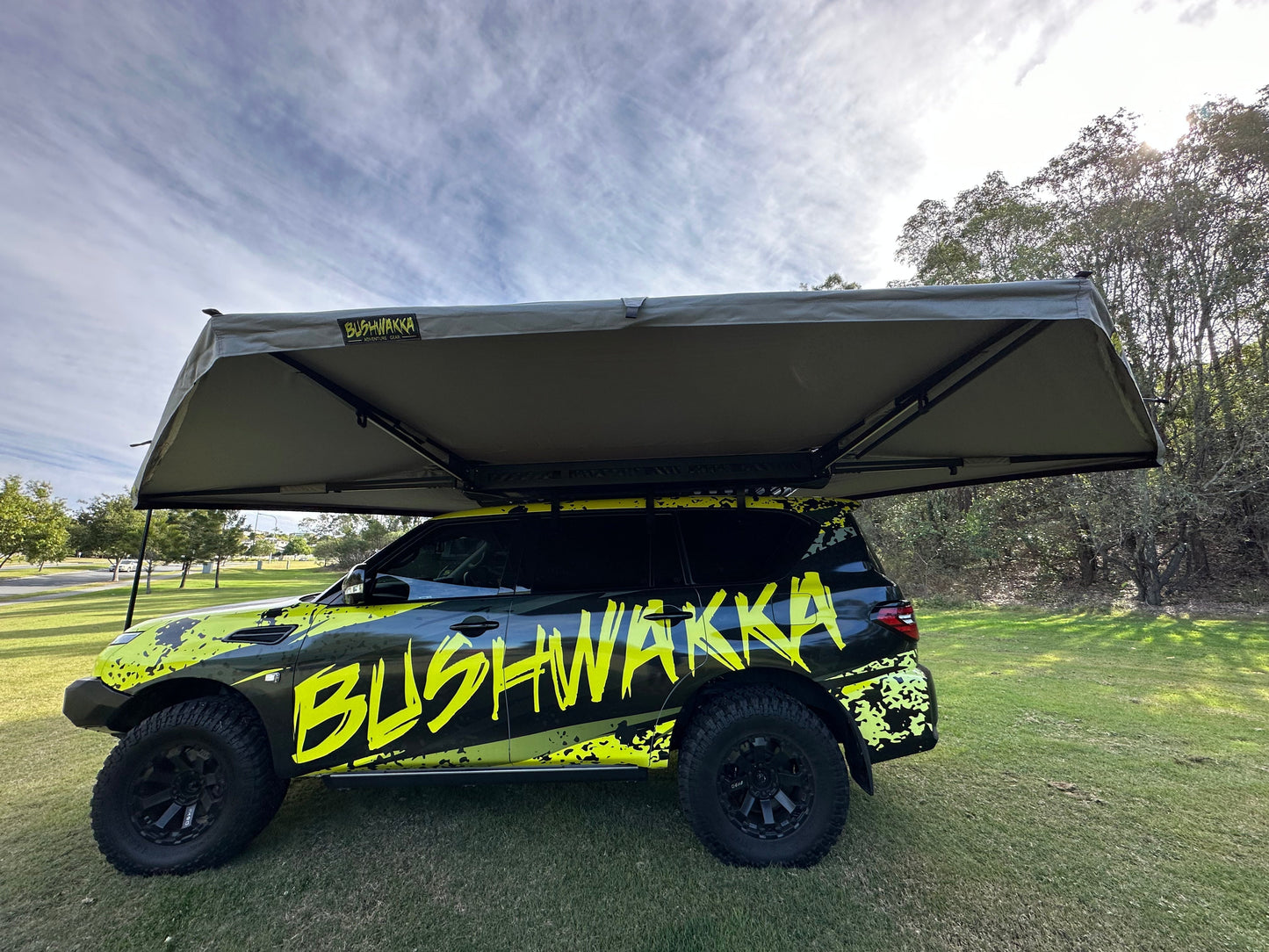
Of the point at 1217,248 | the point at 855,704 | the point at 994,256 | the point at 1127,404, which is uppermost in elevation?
the point at 994,256

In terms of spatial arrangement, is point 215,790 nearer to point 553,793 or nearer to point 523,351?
point 553,793

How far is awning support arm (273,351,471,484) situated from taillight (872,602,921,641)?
261 cm

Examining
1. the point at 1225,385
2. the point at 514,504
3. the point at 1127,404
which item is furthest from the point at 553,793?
the point at 1225,385

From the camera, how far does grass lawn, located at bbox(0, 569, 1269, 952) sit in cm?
208

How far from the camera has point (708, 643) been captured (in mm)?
2592

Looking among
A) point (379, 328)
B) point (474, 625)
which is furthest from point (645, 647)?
point (379, 328)

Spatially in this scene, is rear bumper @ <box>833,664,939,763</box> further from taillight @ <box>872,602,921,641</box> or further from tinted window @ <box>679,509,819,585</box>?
tinted window @ <box>679,509,819,585</box>

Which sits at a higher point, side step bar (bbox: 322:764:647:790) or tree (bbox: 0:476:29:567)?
tree (bbox: 0:476:29:567)

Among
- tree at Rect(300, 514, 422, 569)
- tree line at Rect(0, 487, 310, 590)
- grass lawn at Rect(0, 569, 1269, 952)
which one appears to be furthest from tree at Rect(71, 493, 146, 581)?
grass lawn at Rect(0, 569, 1269, 952)

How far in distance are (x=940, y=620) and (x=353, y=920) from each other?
458 inches

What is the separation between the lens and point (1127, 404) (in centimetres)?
237

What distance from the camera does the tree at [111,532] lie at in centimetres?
2600

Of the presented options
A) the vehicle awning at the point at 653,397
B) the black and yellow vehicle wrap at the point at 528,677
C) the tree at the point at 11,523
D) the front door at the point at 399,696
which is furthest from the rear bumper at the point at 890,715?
the tree at the point at 11,523

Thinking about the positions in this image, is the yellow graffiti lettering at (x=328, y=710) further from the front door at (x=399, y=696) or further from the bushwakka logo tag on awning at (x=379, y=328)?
the bushwakka logo tag on awning at (x=379, y=328)
